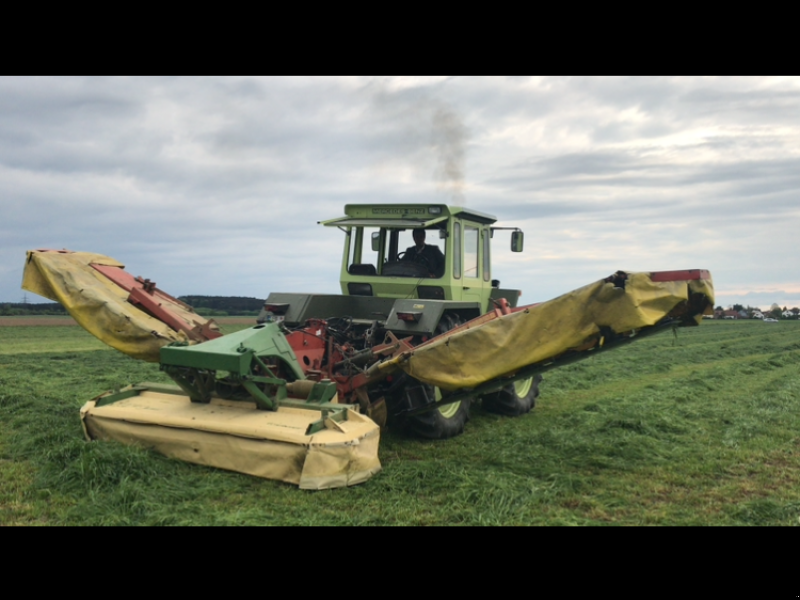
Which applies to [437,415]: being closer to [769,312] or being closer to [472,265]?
[472,265]

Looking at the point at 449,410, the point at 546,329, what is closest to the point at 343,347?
the point at 449,410

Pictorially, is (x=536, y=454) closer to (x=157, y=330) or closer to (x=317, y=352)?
(x=317, y=352)

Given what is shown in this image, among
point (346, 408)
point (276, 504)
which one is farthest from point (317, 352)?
point (276, 504)

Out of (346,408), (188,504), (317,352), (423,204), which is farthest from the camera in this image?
(423,204)

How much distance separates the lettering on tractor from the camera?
18.2ft

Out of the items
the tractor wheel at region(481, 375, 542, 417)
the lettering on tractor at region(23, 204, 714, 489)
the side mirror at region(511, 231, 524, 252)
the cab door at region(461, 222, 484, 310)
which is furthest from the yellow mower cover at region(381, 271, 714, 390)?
the side mirror at region(511, 231, 524, 252)

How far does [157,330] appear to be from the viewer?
6988 millimetres

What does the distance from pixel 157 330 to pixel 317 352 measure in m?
1.68

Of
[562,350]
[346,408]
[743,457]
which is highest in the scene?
[562,350]

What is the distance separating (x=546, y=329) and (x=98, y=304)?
14.9ft

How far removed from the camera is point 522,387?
955 cm

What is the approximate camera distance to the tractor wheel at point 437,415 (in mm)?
6992

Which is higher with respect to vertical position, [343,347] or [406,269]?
[406,269]

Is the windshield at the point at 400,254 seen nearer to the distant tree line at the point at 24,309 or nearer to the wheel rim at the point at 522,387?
the wheel rim at the point at 522,387
